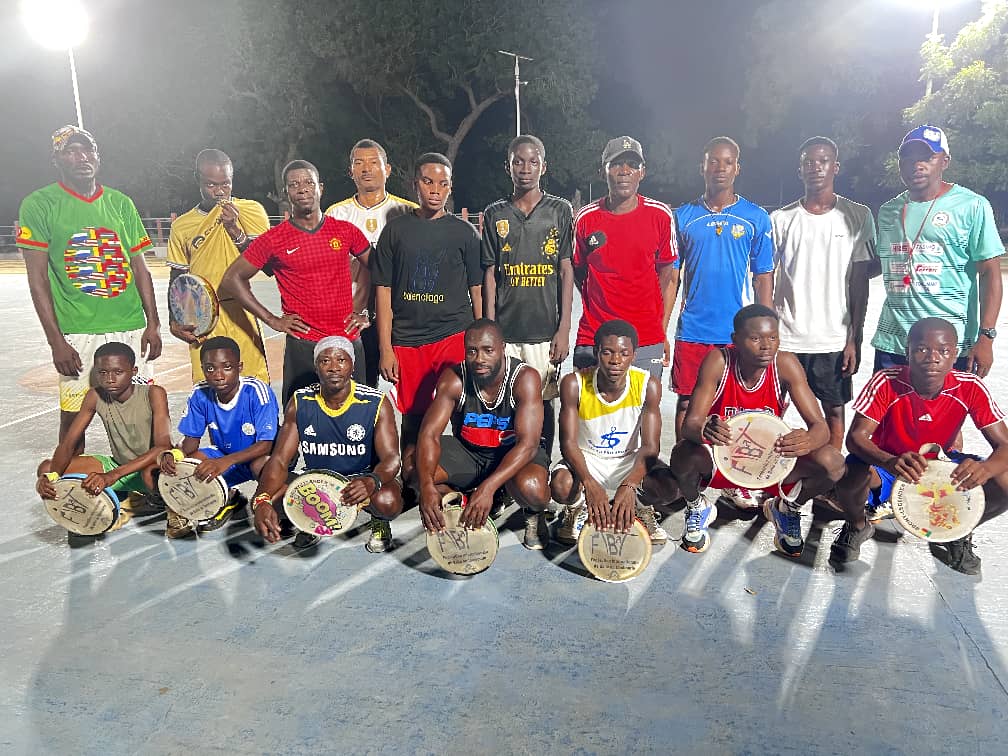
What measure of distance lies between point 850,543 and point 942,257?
170 centimetres

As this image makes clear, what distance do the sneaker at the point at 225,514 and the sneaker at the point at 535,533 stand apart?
164 centimetres

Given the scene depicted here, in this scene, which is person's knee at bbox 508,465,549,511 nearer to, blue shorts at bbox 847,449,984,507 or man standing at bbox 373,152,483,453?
man standing at bbox 373,152,483,453

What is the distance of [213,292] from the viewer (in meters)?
4.82

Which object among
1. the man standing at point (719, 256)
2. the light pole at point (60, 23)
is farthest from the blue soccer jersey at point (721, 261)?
the light pole at point (60, 23)

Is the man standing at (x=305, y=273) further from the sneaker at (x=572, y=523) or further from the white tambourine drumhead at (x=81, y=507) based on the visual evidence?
the sneaker at (x=572, y=523)

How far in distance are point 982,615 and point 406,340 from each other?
3134 mm

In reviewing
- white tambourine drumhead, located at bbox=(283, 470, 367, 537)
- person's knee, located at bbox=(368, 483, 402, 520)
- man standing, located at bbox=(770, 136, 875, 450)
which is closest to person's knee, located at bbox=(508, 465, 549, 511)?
person's knee, located at bbox=(368, 483, 402, 520)

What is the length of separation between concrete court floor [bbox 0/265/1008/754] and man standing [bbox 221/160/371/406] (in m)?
1.20

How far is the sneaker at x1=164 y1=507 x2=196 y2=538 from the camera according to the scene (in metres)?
4.02

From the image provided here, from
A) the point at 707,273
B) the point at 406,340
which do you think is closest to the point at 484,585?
the point at 406,340

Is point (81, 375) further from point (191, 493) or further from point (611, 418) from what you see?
point (611, 418)

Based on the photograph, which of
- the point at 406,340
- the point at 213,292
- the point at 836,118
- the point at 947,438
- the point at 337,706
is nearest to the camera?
the point at 337,706

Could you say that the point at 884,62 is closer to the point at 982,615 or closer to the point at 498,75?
the point at 498,75

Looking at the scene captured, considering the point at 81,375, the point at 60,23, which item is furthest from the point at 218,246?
the point at 60,23
